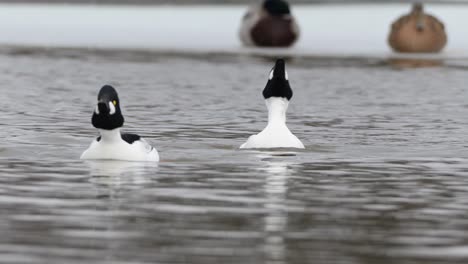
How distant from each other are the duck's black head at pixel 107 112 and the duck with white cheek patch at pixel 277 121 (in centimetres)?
218

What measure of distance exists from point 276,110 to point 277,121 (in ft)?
0.42

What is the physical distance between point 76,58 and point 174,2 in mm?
22753

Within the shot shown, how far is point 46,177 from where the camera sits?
1473 centimetres

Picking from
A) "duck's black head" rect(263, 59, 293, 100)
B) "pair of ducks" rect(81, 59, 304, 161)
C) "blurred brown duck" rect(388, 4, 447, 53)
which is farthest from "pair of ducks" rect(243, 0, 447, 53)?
"pair of ducks" rect(81, 59, 304, 161)

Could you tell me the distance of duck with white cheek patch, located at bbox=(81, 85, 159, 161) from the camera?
15773mm

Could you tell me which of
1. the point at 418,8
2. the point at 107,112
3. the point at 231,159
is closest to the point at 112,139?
the point at 107,112

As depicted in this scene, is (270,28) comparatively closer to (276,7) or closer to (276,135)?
(276,7)

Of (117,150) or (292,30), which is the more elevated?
(292,30)

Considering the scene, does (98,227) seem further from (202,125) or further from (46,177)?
(202,125)

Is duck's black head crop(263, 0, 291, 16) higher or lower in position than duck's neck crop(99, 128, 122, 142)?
higher

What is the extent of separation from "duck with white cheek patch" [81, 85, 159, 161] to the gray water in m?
0.20

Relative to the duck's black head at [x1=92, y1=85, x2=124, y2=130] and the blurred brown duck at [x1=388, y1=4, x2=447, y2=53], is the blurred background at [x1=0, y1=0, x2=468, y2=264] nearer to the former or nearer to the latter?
the blurred brown duck at [x1=388, y1=4, x2=447, y2=53]

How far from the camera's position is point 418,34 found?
38125 millimetres

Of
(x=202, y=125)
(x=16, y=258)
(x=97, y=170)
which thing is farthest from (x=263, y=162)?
(x=16, y=258)
